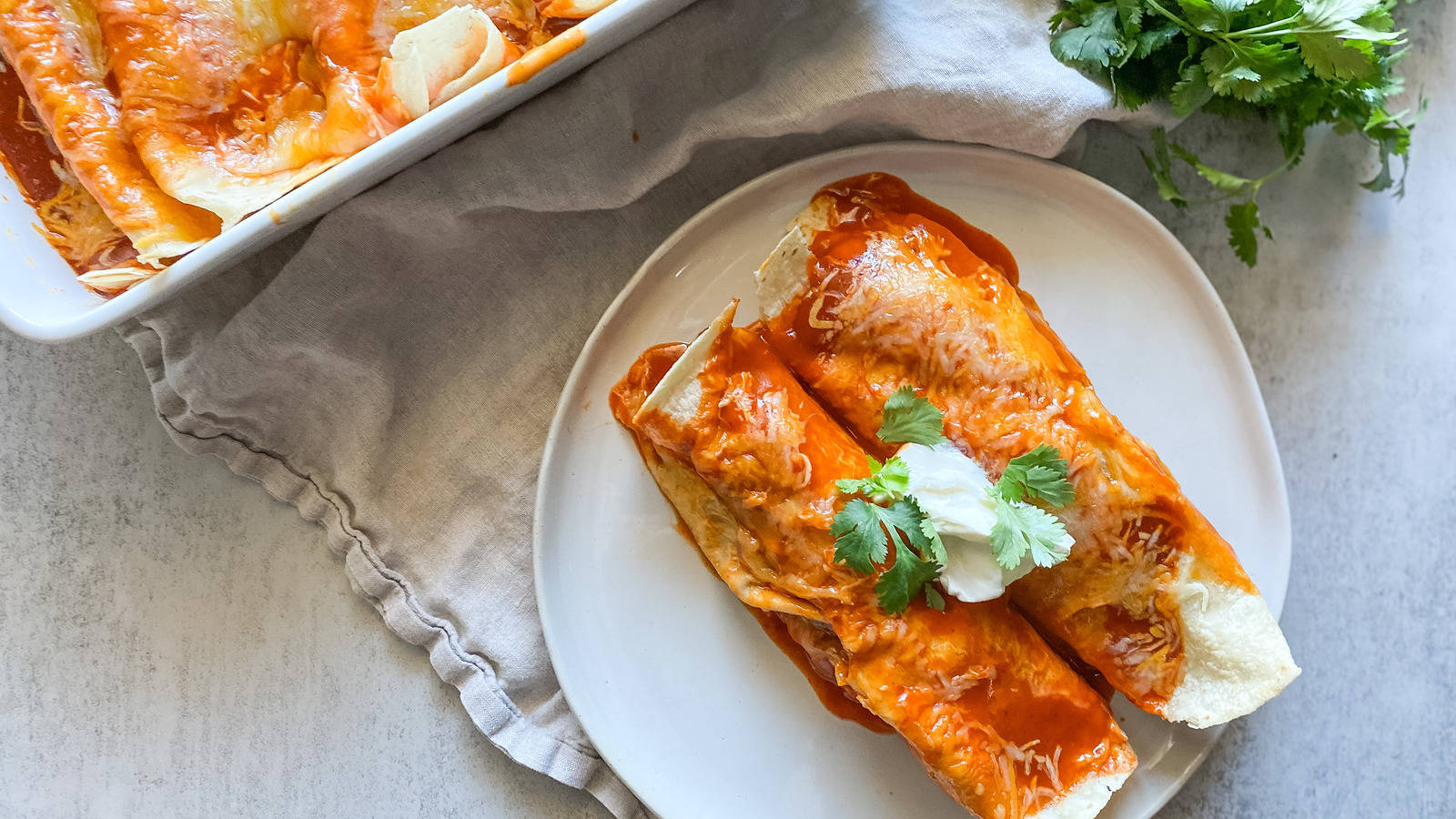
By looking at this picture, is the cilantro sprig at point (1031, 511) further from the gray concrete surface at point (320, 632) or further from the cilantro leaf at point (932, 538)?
the gray concrete surface at point (320, 632)

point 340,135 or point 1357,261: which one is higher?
point 340,135

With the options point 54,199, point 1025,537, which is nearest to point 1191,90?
point 1025,537

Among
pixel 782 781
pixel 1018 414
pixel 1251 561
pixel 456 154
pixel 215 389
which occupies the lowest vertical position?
pixel 782 781

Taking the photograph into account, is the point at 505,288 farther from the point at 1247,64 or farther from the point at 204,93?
the point at 1247,64

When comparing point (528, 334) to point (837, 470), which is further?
point (528, 334)

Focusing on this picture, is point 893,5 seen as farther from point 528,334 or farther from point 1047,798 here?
point 1047,798

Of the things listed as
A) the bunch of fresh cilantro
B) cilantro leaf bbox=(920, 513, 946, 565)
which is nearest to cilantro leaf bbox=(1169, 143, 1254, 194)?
the bunch of fresh cilantro

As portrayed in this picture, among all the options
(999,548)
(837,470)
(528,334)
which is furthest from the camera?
(528,334)

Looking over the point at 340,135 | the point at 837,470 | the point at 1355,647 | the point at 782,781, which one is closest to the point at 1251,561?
the point at 1355,647
